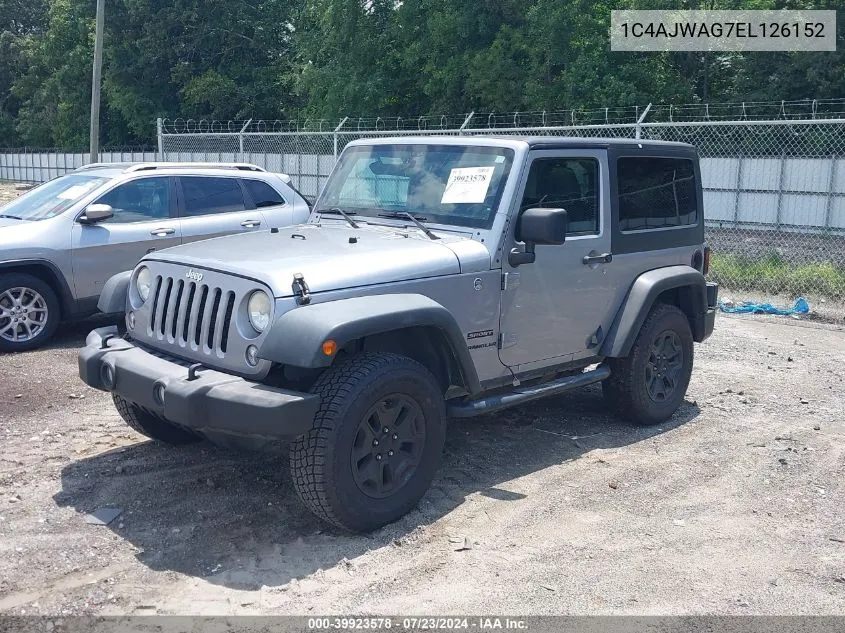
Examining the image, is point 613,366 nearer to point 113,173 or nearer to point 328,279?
point 328,279

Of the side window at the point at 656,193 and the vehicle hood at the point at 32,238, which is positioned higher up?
the side window at the point at 656,193

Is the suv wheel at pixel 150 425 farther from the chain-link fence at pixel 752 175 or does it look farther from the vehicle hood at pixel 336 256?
the chain-link fence at pixel 752 175

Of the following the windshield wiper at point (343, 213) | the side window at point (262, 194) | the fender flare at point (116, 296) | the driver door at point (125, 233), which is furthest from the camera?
the side window at point (262, 194)

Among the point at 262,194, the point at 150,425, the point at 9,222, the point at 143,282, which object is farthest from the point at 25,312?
the point at 143,282

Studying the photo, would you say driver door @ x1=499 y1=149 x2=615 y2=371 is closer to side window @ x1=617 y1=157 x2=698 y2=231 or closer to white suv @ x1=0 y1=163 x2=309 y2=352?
side window @ x1=617 y1=157 x2=698 y2=231

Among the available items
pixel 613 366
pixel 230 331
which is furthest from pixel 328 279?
pixel 613 366

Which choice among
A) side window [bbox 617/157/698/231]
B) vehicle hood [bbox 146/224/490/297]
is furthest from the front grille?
side window [bbox 617/157/698/231]

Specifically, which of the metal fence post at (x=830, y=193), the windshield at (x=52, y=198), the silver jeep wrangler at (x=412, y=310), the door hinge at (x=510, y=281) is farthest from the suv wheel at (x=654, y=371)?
the metal fence post at (x=830, y=193)

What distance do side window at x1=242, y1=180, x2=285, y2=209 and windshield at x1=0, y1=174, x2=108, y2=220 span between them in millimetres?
1493

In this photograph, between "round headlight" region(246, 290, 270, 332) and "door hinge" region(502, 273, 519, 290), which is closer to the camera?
"round headlight" region(246, 290, 270, 332)

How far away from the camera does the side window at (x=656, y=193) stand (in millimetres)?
6055

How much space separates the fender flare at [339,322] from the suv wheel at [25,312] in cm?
498

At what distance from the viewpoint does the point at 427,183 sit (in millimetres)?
5449

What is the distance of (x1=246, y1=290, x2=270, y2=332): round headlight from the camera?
4.28 m
